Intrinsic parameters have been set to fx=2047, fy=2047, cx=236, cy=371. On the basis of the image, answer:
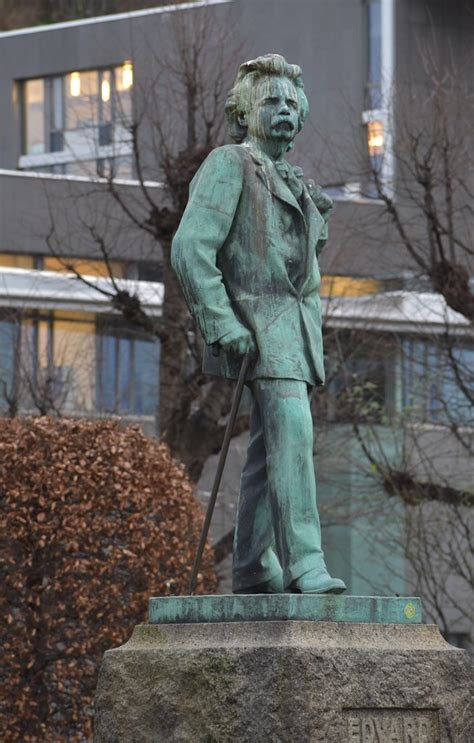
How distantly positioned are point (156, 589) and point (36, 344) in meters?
14.4

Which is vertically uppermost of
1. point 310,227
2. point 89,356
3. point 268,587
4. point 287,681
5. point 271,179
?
point 271,179

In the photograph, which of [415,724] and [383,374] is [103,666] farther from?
[383,374]

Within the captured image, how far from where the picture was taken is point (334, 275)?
90.0 ft

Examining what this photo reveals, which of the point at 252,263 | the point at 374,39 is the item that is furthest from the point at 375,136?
the point at 252,263

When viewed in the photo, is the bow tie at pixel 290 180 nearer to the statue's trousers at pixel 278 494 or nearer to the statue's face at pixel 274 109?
the statue's face at pixel 274 109

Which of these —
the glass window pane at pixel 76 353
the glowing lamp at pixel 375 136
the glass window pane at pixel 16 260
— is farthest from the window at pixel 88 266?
the glowing lamp at pixel 375 136

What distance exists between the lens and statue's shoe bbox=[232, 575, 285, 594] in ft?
30.9

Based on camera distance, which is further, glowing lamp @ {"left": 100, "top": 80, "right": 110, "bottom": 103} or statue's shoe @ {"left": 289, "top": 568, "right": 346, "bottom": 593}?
glowing lamp @ {"left": 100, "top": 80, "right": 110, "bottom": 103}

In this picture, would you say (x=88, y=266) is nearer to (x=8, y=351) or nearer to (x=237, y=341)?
(x=8, y=351)

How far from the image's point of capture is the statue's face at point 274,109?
966cm

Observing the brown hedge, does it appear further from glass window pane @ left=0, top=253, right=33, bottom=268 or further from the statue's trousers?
glass window pane @ left=0, top=253, right=33, bottom=268

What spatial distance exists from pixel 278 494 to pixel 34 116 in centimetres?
3398

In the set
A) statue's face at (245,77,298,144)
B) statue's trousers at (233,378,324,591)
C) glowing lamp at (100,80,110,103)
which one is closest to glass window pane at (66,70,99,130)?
glowing lamp at (100,80,110,103)

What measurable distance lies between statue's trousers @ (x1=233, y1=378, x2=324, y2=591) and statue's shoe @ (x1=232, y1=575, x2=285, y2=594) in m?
0.02
